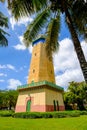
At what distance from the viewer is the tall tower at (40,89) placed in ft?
96.9

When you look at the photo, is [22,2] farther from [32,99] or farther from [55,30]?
[32,99]

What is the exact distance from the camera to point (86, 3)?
10336 millimetres

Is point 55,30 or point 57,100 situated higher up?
point 55,30

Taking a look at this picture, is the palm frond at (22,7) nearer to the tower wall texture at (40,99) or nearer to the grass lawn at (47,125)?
the grass lawn at (47,125)

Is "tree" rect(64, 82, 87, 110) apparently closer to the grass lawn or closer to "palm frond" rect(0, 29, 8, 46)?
the grass lawn

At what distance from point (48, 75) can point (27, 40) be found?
2149 centimetres

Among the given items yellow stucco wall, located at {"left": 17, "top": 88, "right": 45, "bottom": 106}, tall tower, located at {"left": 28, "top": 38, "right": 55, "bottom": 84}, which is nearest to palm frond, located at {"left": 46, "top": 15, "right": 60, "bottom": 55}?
yellow stucco wall, located at {"left": 17, "top": 88, "right": 45, "bottom": 106}

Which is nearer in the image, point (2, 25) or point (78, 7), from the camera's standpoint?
point (78, 7)

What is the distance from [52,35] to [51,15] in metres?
1.61

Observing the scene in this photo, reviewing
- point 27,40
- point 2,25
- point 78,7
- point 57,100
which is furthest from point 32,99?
point 78,7

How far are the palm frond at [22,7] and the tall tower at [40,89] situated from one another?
2026cm

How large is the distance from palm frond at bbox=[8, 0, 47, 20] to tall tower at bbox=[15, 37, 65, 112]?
2026cm

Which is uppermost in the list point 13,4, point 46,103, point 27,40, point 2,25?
point 2,25

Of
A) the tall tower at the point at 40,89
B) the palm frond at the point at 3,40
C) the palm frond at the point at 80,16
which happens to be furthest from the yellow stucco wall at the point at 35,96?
the palm frond at the point at 80,16
